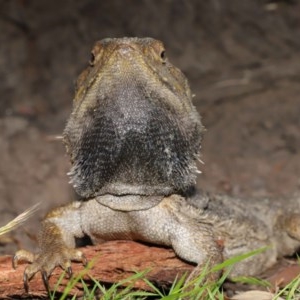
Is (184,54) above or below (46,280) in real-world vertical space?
above

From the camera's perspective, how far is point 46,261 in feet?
13.5

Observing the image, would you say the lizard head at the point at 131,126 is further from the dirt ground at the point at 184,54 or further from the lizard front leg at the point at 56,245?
the dirt ground at the point at 184,54

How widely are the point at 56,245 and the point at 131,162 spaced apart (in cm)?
71

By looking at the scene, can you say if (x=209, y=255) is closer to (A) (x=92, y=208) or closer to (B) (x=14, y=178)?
(A) (x=92, y=208)

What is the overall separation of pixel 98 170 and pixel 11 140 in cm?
343

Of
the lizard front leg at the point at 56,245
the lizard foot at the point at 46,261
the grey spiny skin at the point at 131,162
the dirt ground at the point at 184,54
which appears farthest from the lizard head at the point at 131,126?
the dirt ground at the point at 184,54

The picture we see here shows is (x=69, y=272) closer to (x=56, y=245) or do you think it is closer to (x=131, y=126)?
(x=56, y=245)

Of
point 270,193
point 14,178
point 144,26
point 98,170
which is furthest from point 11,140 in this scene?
point 98,170

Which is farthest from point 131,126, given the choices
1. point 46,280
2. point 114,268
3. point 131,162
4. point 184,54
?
point 184,54

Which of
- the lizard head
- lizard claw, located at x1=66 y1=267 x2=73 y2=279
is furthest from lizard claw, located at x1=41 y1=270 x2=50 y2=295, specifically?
the lizard head

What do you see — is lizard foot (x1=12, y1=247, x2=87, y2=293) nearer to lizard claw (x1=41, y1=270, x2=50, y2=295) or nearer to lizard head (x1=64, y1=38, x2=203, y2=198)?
lizard claw (x1=41, y1=270, x2=50, y2=295)

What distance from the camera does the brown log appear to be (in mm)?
4043

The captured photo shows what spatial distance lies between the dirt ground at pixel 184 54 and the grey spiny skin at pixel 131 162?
3182 mm

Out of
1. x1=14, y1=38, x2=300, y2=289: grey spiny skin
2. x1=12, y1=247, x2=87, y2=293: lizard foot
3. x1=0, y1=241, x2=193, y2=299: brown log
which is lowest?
x1=0, y1=241, x2=193, y2=299: brown log
